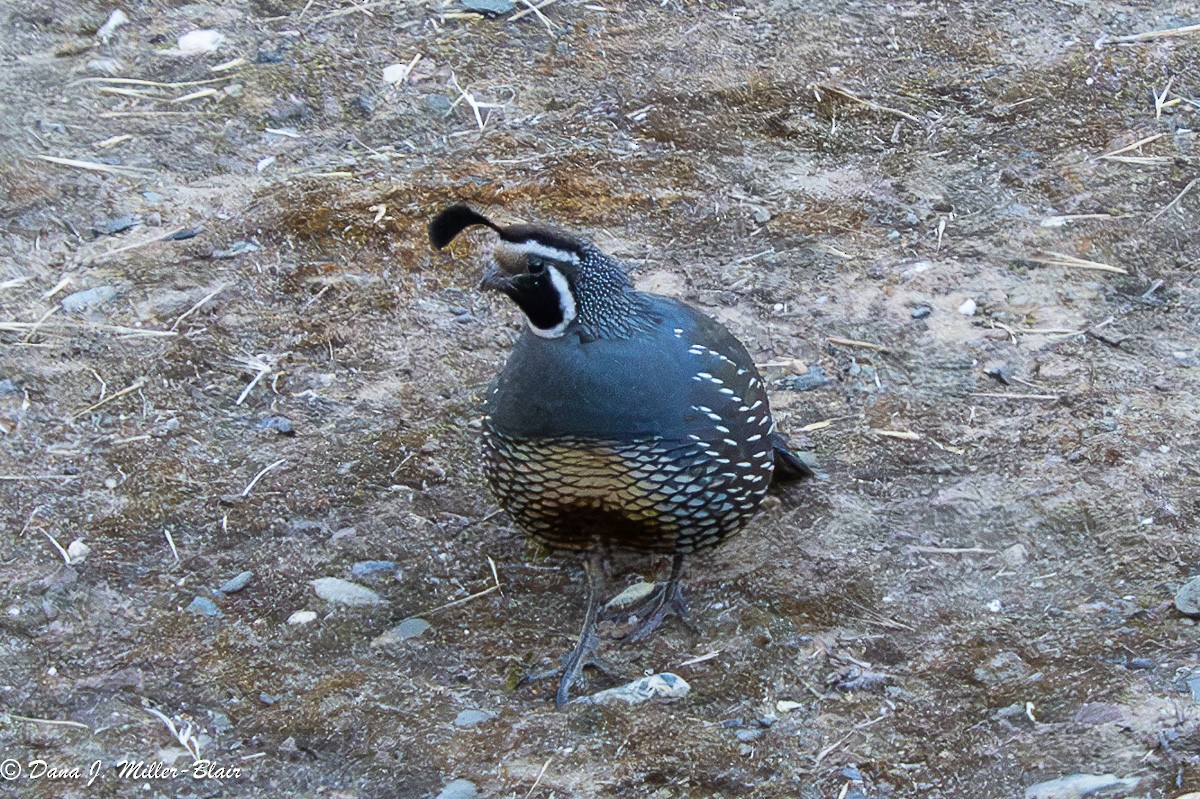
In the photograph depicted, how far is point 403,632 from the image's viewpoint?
3.90 metres

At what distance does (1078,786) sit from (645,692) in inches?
44.0

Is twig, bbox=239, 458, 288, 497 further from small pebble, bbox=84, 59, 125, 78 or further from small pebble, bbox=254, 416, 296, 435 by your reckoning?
small pebble, bbox=84, 59, 125, 78

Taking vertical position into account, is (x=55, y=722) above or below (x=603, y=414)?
below

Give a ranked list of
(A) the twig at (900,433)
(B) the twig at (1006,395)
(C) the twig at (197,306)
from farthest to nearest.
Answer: (C) the twig at (197,306)
(B) the twig at (1006,395)
(A) the twig at (900,433)

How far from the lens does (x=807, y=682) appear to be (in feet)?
12.0

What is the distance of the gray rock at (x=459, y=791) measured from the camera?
10.8ft

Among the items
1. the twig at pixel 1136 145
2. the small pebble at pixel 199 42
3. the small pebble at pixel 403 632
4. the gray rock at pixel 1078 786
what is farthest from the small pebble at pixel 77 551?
the twig at pixel 1136 145

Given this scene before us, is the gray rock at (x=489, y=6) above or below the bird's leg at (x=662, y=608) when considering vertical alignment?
above

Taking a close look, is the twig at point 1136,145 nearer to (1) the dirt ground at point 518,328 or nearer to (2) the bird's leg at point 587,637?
(1) the dirt ground at point 518,328

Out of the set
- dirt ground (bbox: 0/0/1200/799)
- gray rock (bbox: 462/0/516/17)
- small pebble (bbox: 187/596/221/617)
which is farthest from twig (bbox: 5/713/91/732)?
gray rock (bbox: 462/0/516/17)

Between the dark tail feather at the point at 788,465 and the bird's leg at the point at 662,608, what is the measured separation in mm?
481

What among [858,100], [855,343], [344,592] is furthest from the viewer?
[858,100]

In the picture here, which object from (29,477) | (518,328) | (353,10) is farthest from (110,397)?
(353,10)

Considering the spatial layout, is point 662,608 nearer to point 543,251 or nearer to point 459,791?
point 459,791
